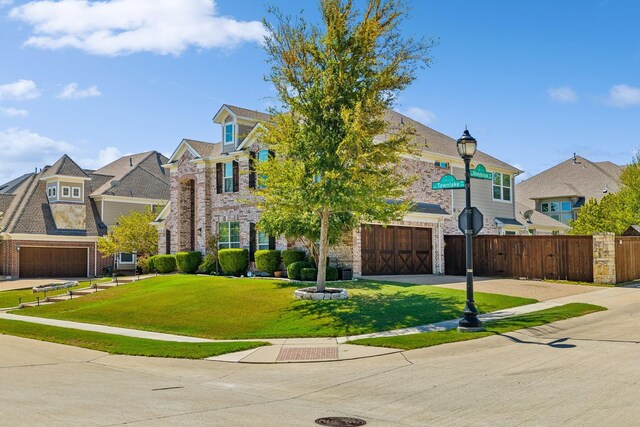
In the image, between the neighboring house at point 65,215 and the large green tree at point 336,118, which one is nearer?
the large green tree at point 336,118

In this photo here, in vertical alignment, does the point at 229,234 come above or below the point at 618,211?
below

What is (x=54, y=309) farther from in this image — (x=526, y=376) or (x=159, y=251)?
(x=526, y=376)

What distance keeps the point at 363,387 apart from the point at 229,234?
24272 mm

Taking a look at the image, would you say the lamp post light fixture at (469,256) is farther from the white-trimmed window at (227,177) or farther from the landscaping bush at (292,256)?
the white-trimmed window at (227,177)

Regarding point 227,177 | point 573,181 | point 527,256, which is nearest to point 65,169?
point 227,177

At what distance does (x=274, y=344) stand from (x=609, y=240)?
1892cm

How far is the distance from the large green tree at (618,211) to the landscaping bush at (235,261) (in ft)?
76.1

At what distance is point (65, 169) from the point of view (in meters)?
46.0

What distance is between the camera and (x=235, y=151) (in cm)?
3316

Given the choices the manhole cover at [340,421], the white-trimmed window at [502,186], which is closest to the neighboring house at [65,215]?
the white-trimmed window at [502,186]

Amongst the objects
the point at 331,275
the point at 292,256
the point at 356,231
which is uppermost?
the point at 356,231

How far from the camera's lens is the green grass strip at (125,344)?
1442 cm

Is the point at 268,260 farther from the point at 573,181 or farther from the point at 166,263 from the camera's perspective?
the point at 573,181

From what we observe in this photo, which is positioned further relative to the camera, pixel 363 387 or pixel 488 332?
pixel 488 332
